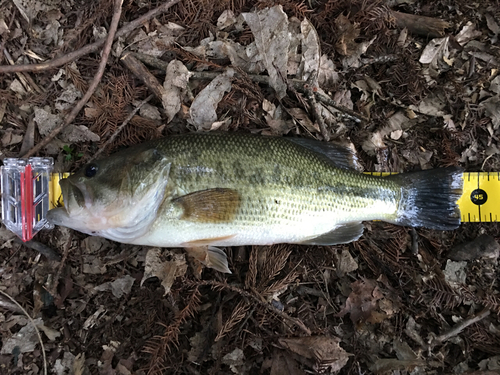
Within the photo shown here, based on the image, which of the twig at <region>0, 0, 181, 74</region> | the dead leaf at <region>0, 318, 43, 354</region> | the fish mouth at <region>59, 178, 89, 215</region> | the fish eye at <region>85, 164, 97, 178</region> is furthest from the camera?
the twig at <region>0, 0, 181, 74</region>

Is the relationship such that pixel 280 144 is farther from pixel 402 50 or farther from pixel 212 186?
pixel 402 50

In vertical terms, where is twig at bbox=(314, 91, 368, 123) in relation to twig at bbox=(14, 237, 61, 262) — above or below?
above

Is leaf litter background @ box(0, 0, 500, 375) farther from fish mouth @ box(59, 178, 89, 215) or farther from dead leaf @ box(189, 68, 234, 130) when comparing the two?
fish mouth @ box(59, 178, 89, 215)

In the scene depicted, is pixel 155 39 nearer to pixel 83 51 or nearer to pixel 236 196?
pixel 83 51

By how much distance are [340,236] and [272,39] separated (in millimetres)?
2072

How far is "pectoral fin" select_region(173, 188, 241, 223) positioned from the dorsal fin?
0.93 m

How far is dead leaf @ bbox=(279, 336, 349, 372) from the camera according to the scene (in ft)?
9.39

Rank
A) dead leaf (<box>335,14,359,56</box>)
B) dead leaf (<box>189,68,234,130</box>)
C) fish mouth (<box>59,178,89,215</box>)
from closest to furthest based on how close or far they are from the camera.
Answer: fish mouth (<box>59,178,89,215</box>), dead leaf (<box>189,68,234,130</box>), dead leaf (<box>335,14,359,56</box>)

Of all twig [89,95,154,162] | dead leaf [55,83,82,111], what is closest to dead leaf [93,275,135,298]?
twig [89,95,154,162]

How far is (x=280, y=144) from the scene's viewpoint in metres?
3.04

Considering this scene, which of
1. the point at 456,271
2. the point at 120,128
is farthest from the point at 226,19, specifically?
the point at 456,271

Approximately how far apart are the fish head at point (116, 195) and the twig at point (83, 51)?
49.0 inches

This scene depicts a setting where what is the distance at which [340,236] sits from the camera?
10.3ft

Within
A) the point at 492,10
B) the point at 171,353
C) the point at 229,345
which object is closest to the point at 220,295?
the point at 229,345
